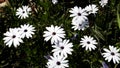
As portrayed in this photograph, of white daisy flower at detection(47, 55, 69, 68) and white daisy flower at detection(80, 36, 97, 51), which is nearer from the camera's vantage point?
white daisy flower at detection(47, 55, 69, 68)

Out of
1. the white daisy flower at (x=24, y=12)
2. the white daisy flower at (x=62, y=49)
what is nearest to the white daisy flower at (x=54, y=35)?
the white daisy flower at (x=62, y=49)

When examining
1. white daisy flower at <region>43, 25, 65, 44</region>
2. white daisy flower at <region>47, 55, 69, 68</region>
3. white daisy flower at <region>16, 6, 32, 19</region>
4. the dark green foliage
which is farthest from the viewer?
white daisy flower at <region>16, 6, 32, 19</region>

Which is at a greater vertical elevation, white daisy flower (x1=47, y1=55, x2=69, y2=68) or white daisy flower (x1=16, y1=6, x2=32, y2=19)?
white daisy flower (x1=16, y1=6, x2=32, y2=19)

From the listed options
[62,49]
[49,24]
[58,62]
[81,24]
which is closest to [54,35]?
[62,49]

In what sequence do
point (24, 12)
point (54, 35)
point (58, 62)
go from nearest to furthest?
point (58, 62)
point (54, 35)
point (24, 12)

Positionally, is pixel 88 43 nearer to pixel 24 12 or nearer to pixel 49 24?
pixel 49 24

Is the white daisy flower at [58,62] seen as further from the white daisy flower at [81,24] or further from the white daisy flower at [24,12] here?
the white daisy flower at [24,12]

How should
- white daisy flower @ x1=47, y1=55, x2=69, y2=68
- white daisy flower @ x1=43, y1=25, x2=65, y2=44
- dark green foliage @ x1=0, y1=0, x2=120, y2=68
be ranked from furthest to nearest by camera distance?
dark green foliage @ x1=0, y1=0, x2=120, y2=68 < white daisy flower @ x1=43, y1=25, x2=65, y2=44 < white daisy flower @ x1=47, y1=55, x2=69, y2=68

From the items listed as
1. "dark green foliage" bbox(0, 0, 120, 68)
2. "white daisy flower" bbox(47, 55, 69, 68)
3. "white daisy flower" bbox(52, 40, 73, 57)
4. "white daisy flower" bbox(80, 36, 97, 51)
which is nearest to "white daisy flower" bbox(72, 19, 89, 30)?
"dark green foliage" bbox(0, 0, 120, 68)

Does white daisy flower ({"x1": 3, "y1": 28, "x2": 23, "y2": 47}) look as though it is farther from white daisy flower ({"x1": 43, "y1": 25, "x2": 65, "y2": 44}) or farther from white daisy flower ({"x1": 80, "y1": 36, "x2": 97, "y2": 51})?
white daisy flower ({"x1": 80, "y1": 36, "x2": 97, "y2": 51})

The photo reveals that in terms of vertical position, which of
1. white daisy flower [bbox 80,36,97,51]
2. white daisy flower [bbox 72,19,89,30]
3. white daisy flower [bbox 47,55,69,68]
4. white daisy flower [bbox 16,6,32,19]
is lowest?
white daisy flower [bbox 47,55,69,68]

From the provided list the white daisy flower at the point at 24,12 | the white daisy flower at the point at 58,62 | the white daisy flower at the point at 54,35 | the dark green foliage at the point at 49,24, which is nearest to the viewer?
the white daisy flower at the point at 58,62

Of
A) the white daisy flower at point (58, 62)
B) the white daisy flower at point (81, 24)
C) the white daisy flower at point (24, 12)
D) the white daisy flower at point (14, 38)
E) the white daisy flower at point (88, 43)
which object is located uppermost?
the white daisy flower at point (24, 12)

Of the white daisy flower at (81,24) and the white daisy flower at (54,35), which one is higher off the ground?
the white daisy flower at (81,24)
